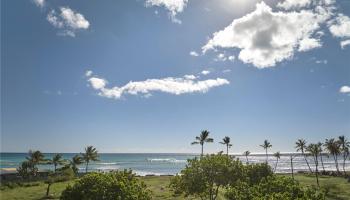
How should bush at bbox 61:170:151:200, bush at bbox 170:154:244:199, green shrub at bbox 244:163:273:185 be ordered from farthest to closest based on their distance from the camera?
green shrub at bbox 244:163:273:185, bush at bbox 170:154:244:199, bush at bbox 61:170:151:200

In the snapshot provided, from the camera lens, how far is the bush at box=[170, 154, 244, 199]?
142 feet

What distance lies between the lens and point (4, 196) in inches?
2960

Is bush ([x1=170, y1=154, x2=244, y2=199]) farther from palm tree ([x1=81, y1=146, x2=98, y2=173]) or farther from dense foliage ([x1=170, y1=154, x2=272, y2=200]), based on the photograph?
palm tree ([x1=81, y1=146, x2=98, y2=173])

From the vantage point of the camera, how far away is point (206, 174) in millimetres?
43906

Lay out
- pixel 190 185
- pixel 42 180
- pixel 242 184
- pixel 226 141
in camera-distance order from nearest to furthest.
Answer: pixel 242 184 < pixel 190 185 < pixel 42 180 < pixel 226 141

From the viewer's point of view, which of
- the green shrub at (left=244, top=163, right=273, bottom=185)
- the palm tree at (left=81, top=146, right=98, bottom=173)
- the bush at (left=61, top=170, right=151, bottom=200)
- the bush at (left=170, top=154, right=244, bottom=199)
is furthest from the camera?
the palm tree at (left=81, top=146, right=98, bottom=173)

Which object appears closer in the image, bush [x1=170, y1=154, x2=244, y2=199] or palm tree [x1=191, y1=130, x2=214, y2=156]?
bush [x1=170, y1=154, x2=244, y2=199]

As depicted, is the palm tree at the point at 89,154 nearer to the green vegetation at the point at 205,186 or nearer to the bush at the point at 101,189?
the green vegetation at the point at 205,186

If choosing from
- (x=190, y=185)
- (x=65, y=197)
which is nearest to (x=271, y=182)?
(x=190, y=185)

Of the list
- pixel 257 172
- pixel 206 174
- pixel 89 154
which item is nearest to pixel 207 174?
pixel 206 174

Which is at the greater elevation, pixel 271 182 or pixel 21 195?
pixel 271 182

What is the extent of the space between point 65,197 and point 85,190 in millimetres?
2341

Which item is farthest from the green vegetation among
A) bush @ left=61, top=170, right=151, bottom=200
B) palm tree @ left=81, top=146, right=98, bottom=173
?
palm tree @ left=81, top=146, right=98, bottom=173

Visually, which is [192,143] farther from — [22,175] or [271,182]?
[271,182]
